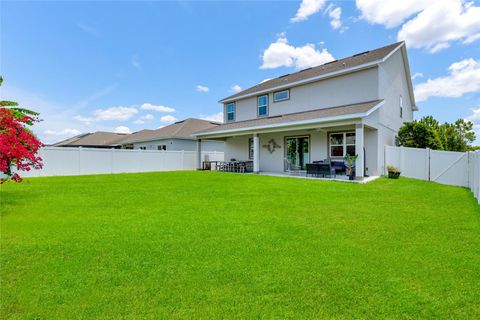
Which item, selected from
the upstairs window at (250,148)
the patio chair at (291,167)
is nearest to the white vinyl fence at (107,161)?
the upstairs window at (250,148)

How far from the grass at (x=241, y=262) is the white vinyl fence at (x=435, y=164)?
5.35 meters

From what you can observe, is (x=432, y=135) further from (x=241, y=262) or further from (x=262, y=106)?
(x=241, y=262)

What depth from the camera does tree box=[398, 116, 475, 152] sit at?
48.0 ft

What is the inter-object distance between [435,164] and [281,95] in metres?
10.3

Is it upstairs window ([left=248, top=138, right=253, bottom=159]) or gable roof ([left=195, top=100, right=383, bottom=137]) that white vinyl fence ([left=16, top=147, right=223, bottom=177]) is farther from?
gable roof ([left=195, top=100, right=383, bottom=137])

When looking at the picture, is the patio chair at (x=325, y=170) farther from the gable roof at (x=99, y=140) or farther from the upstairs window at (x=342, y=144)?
the gable roof at (x=99, y=140)

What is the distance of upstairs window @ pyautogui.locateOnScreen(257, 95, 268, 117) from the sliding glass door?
3291 mm

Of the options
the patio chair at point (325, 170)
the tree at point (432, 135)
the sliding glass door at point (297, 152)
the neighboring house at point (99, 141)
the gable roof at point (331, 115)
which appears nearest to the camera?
the gable roof at point (331, 115)

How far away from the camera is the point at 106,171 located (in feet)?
61.6

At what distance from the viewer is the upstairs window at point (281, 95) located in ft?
59.9

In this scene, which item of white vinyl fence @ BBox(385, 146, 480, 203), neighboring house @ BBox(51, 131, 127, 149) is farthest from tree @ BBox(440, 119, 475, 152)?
neighboring house @ BBox(51, 131, 127, 149)

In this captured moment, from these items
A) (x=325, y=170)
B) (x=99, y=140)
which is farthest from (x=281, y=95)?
(x=99, y=140)

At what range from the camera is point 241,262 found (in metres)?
3.54

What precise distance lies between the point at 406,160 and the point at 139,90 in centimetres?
2390
